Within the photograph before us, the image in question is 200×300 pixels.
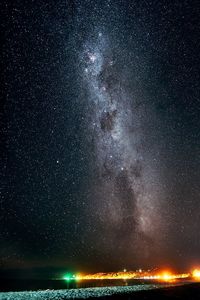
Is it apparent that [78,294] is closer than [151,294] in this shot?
No

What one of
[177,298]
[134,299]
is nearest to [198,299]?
[177,298]

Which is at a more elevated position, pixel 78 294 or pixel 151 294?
pixel 78 294

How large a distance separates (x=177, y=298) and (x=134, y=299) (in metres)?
7.15

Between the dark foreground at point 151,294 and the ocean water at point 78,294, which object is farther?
the ocean water at point 78,294

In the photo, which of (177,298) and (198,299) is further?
(177,298)

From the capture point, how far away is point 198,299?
136ft

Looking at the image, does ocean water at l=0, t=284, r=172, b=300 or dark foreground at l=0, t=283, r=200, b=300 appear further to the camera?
ocean water at l=0, t=284, r=172, b=300

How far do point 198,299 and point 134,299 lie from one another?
10.7m

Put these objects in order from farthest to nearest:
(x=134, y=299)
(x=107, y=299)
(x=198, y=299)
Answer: (x=107, y=299) → (x=134, y=299) → (x=198, y=299)

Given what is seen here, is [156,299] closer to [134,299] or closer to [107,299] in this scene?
[134,299]

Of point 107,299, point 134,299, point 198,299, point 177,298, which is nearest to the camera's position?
point 198,299

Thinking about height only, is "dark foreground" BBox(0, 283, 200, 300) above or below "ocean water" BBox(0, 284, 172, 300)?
below

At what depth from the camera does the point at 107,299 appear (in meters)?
51.6

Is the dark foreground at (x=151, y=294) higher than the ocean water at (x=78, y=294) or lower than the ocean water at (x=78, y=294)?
lower
